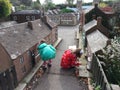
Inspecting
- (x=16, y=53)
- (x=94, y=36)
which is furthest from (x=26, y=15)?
(x=16, y=53)

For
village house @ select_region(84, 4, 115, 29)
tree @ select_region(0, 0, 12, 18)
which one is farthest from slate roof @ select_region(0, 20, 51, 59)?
tree @ select_region(0, 0, 12, 18)

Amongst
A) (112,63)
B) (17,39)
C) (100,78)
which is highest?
(17,39)

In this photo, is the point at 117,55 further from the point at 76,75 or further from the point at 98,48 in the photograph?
the point at 76,75

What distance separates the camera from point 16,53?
504 inches

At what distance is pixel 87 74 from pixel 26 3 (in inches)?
2978

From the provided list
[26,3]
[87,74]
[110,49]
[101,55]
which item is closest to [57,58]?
[87,74]

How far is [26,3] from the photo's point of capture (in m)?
82.6

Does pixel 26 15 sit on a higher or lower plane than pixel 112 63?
higher

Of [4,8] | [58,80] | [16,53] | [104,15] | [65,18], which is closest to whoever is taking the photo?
[16,53]

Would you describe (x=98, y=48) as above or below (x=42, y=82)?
above

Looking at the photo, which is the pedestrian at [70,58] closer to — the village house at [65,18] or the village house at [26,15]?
the village house at [26,15]

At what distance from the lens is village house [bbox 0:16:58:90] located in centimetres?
1098

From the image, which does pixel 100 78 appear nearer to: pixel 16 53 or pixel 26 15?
pixel 16 53

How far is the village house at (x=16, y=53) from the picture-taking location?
11.0 metres
